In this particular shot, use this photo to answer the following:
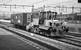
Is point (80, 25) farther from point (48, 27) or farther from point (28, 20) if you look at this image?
point (48, 27)

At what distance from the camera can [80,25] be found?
24656 millimetres

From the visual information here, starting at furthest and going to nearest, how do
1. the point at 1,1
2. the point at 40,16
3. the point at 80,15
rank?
1. the point at 1,1
2. the point at 80,15
3. the point at 40,16

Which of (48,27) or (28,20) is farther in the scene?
(28,20)

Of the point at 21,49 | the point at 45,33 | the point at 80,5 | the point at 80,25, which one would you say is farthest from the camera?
the point at 80,5

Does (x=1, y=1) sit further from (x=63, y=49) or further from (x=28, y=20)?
(x=63, y=49)

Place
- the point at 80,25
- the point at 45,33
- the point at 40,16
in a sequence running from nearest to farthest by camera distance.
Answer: the point at 45,33 → the point at 40,16 → the point at 80,25

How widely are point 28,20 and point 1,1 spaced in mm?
12986

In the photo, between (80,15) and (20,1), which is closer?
(80,15)

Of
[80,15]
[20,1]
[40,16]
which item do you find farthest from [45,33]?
[20,1]

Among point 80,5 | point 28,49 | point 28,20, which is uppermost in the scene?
point 80,5

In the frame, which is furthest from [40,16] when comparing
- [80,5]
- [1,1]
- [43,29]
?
[80,5]

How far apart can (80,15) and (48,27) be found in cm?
1506

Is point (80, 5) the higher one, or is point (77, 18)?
point (80, 5)

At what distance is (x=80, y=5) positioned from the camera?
→ 1282 inches
